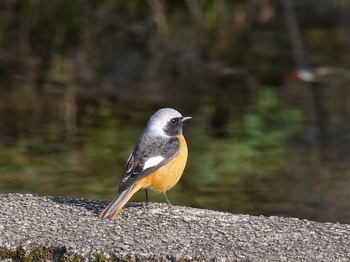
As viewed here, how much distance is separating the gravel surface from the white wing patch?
300 mm

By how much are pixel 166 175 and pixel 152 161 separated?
0.17 meters

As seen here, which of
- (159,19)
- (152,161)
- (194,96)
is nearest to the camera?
(152,161)

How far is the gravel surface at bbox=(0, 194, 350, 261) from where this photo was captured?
423cm

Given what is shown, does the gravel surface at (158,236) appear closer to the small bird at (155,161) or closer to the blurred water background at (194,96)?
the small bird at (155,161)

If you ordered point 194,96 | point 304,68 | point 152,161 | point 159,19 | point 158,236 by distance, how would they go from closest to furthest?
point 158,236 < point 152,161 < point 194,96 < point 304,68 < point 159,19

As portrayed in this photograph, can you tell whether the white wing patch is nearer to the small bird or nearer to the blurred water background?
the small bird

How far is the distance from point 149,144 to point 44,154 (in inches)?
136

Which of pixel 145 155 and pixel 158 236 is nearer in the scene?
pixel 158 236

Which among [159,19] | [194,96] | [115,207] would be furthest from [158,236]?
[159,19]

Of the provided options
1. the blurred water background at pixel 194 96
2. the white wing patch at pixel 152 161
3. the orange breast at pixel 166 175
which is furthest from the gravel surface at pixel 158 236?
the blurred water background at pixel 194 96

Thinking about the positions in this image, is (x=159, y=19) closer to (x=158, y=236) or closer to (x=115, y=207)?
(x=115, y=207)

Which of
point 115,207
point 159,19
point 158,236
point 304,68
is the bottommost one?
point 158,236

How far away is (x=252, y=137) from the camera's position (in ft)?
30.6

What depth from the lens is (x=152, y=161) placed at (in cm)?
528
